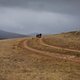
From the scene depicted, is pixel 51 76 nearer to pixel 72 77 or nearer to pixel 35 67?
A: pixel 72 77

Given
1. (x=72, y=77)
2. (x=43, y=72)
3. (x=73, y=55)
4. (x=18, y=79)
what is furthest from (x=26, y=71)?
(x=73, y=55)

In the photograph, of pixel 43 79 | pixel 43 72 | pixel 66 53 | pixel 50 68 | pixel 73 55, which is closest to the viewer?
pixel 43 79

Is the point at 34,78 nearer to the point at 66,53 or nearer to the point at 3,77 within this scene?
the point at 3,77

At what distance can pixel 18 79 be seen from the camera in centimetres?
2030

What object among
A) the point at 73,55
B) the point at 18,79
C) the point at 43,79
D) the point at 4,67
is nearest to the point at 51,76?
the point at 43,79

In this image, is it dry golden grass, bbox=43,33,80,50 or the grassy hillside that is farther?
the grassy hillside

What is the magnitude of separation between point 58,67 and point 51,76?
445 centimetres

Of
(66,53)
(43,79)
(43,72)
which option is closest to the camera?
(43,79)

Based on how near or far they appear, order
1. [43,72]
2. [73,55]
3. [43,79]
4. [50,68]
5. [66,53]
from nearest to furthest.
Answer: [43,79]
[43,72]
[50,68]
[73,55]
[66,53]

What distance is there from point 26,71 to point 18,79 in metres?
3.15

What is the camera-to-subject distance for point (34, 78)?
2052 centimetres

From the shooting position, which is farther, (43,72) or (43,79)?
(43,72)

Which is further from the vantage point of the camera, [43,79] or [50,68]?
[50,68]

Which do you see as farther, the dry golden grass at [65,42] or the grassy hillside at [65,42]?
the grassy hillside at [65,42]
